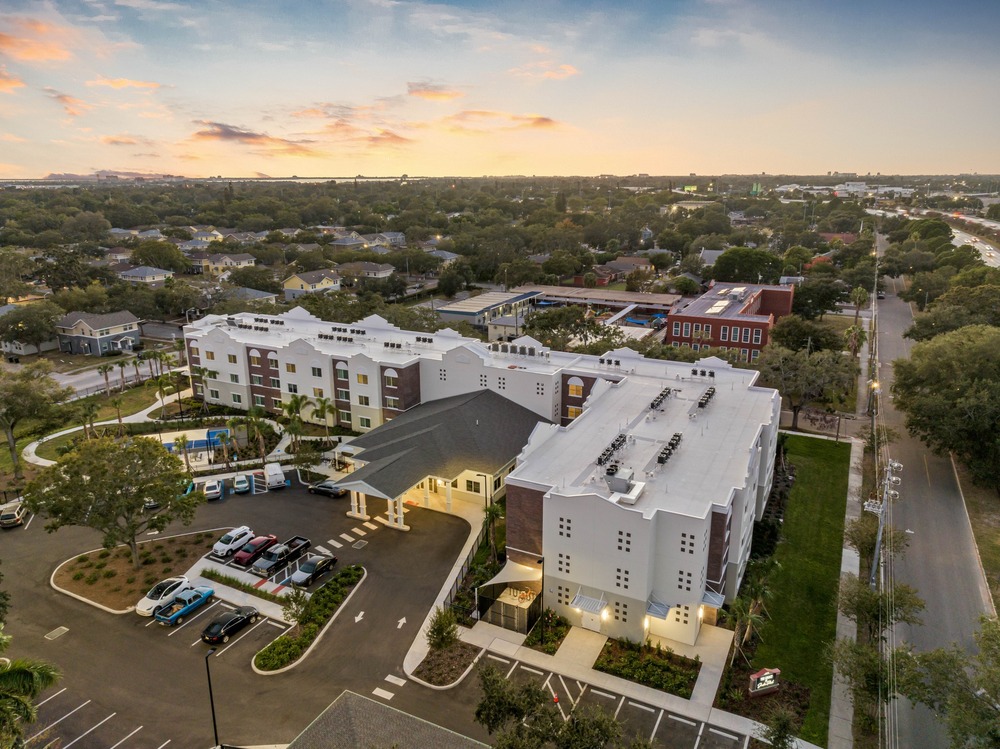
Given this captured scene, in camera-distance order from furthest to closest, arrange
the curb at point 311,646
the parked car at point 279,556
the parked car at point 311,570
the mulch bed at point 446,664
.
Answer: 1. the parked car at point 279,556
2. the parked car at point 311,570
3. the curb at point 311,646
4. the mulch bed at point 446,664

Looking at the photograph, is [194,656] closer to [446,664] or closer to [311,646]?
[311,646]

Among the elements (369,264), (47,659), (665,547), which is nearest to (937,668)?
(665,547)

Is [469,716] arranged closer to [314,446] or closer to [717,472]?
[717,472]

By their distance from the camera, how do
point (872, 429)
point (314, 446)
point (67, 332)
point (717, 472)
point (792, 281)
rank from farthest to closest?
point (792, 281) < point (67, 332) < point (872, 429) < point (314, 446) < point (717, 472)

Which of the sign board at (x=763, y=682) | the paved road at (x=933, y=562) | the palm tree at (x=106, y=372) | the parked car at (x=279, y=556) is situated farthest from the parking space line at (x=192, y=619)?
the palm tree at (x=106, y=372)

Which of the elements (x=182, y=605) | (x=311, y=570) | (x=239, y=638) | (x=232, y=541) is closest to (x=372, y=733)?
(x=239, y=638)

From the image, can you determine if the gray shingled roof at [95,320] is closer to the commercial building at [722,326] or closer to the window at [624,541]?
the commercial building at [722,326]
